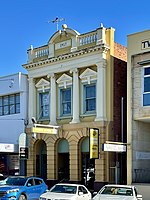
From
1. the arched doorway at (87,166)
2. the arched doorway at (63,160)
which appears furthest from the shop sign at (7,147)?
the arched doorway at (87,166)

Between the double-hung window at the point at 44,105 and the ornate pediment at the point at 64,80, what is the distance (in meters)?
1.64

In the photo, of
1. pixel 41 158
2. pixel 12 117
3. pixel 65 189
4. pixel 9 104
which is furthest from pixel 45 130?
pixel 65 189

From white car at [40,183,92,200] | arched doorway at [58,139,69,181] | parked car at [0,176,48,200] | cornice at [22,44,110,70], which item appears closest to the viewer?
white car at [40,183,92,200]

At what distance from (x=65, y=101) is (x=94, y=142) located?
4915mm

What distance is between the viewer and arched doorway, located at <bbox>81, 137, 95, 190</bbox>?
89.2 feet

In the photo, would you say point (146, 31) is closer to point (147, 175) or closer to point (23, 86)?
point (147, 175)

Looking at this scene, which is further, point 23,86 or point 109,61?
point 23,86

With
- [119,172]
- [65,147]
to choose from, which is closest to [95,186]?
[119,172]

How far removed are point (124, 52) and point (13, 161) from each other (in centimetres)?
1330

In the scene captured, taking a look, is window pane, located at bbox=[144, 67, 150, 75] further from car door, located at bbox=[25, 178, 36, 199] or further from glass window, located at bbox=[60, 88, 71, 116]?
car door, located at bbox=[25, 178, 36, 199]

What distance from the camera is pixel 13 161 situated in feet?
112

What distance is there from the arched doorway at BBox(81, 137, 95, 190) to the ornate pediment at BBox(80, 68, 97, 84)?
3.95 metres

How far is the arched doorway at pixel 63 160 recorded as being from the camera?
2864 cm

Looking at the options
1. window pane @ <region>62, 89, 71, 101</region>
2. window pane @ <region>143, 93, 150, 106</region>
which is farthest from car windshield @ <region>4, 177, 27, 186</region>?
window pane @ <region>62, 89, 71, 101</region>
